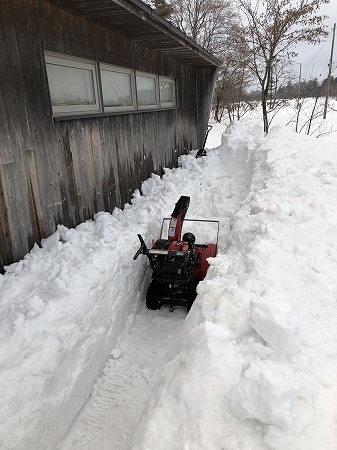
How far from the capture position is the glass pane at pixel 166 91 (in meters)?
8.44

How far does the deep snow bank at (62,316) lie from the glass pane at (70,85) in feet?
5.87

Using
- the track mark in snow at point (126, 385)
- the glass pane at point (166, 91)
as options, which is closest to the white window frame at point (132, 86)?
the glass pane at point (166, 91)

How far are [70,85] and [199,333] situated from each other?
4.17 metres

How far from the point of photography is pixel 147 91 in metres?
7.57

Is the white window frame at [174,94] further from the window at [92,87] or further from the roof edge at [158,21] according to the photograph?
the roof edge at [158,21]

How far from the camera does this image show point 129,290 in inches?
188

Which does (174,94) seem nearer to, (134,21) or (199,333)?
(134,21)

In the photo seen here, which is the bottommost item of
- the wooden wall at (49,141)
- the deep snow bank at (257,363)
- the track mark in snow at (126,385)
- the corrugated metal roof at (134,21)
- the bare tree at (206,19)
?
the track mark in snow at (126,385)

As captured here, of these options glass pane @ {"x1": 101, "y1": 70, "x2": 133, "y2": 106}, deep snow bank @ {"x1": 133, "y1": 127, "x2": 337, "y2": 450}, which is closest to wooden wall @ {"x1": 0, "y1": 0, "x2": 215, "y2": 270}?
glass pane @ {"x1": 101, "y1": 70, "x2": 133, "y2": 106}

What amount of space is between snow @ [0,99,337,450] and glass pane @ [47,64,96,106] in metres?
1.81

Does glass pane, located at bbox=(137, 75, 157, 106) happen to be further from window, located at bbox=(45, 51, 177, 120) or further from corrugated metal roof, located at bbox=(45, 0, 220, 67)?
corrugated metal roof, located at bbox=(45, 0, 220, 67)

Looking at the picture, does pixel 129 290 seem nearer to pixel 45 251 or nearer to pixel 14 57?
pixel 45 251

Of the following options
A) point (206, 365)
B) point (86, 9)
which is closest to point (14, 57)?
point (86, 9)

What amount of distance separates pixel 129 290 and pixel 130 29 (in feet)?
14.2
